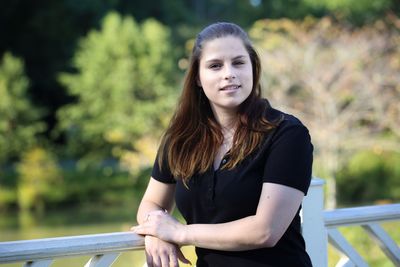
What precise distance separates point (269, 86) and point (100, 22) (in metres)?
11.8

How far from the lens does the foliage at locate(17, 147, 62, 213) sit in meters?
16.0

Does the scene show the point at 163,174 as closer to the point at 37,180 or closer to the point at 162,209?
the point at 162,209

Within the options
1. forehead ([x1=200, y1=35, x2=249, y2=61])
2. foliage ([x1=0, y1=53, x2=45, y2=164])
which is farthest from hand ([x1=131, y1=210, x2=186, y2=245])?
foliage ([x1=0, y1=53, x2=45, y2=164])

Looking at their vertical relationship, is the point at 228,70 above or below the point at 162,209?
above

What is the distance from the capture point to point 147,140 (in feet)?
53.1

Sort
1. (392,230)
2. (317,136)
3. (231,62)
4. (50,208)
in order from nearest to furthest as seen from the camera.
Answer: (231,62) → (392,230) → (317,136) → (50,208)

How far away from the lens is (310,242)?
2.33 meters

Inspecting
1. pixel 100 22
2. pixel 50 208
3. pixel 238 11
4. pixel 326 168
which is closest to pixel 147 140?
pixel 50 208

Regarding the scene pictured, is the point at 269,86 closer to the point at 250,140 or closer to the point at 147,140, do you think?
the point at 147,140

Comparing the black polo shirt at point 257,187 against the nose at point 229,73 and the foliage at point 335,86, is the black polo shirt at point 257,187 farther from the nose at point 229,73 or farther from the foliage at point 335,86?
the foliage at point 335,86

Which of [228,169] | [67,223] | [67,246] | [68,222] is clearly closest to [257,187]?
[228,169]

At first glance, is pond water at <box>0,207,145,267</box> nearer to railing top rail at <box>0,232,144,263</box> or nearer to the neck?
railing top rail at <box>0,232,144,263</box>

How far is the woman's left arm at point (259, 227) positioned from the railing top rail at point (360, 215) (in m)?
0.66

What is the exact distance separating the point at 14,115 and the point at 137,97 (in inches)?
137
